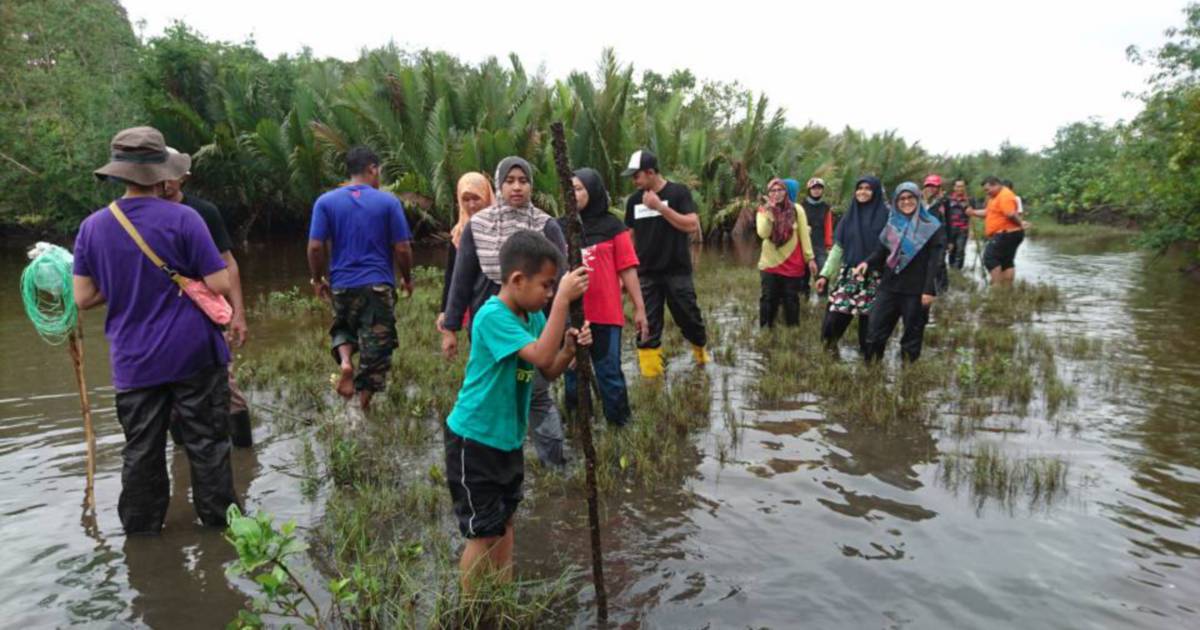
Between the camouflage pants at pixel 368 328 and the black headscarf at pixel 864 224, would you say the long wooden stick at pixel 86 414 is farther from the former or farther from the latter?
the black headscarf at pixel 864 224

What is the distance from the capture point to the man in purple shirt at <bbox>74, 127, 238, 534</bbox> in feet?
11.4

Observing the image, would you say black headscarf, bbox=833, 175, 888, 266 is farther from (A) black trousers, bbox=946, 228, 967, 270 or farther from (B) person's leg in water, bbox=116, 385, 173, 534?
(A) black trousers, bbox=946, 228, 967, 270

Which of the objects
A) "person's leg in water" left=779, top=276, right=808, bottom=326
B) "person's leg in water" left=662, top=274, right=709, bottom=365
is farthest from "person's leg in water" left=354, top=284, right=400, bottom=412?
"person's leg in water" left=779, top=276, right=808, bottom=326

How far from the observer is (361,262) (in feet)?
16.6

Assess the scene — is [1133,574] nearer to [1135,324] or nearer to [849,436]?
[849,436]

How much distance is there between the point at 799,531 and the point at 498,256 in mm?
2246

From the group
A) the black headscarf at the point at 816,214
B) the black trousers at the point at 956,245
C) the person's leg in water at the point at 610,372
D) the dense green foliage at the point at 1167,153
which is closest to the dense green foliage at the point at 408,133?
the dense green foliage at the point at 1167,153

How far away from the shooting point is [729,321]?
9445 mm

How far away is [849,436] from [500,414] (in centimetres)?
324

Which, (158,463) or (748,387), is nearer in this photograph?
(158,463)

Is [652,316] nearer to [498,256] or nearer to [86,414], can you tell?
[498,256]

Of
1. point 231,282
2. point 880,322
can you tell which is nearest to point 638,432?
point 231,282

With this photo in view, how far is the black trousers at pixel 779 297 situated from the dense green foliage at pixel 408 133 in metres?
8.27

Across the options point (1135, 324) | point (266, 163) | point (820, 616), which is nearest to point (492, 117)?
point (266, 163)
